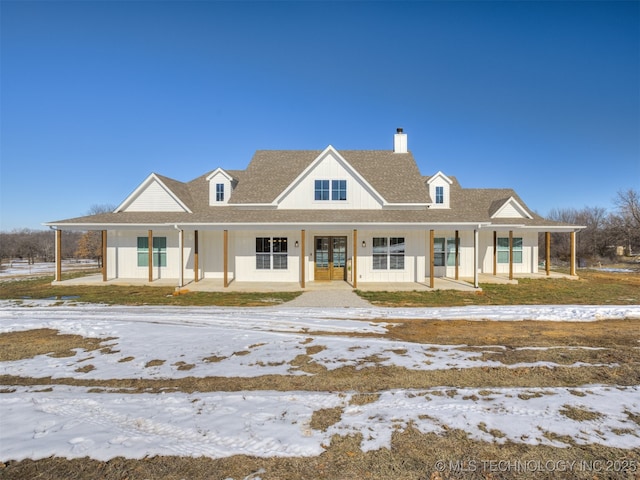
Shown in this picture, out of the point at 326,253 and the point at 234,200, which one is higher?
the point at 234,200

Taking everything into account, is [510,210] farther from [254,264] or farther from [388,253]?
→ [254,264]

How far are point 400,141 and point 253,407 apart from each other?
63.2 feet

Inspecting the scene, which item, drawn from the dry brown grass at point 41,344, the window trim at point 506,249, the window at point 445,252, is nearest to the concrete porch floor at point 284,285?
the window at point 445,252

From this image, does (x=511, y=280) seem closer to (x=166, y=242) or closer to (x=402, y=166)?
(x=402, y=166)

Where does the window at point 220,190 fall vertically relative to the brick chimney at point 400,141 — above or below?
below

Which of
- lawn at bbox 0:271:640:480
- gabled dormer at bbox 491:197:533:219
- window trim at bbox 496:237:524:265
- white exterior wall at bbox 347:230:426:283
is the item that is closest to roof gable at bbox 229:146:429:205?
white exterior wall at bbox 347:230:426:283

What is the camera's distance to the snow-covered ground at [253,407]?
10.8 ft

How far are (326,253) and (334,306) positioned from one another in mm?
5558

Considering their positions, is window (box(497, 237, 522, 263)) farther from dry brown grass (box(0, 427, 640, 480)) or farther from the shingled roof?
dry brown grass (box(0, 427, 640, 480))

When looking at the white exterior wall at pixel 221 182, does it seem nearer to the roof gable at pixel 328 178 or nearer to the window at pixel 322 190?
the roof gable at pixel 328 178

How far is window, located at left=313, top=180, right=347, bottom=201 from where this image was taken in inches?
630

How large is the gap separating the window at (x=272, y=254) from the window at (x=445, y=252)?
875 cm

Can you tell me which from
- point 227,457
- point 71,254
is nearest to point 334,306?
point 227,457

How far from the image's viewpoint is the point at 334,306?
10453 millimetres
